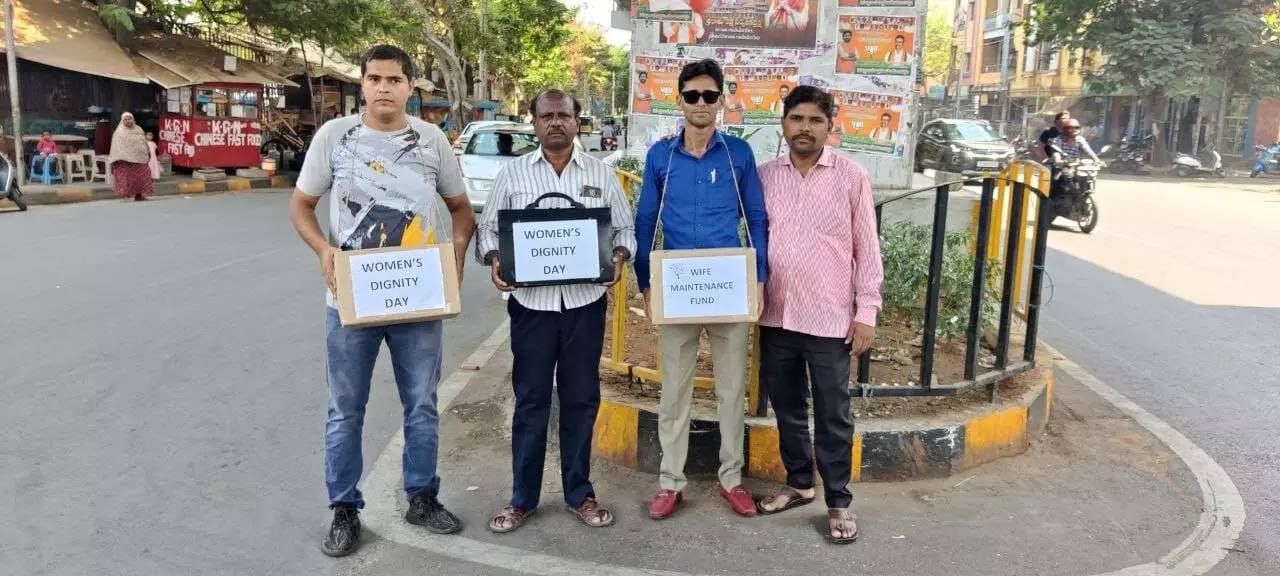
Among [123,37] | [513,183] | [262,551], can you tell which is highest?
[123,37]

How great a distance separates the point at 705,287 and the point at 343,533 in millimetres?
1551

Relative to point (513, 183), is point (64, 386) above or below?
below

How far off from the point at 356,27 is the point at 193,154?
4673 millimetres

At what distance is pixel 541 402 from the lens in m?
3.55

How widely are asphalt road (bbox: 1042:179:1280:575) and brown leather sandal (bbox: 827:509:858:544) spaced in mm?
1290

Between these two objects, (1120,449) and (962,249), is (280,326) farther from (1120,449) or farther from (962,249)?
(1120,449)

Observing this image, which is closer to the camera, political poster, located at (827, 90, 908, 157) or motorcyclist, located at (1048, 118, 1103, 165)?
political poster, located at (827, 90, 908, 157)

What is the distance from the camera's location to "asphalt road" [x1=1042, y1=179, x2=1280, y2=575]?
451 centimetres

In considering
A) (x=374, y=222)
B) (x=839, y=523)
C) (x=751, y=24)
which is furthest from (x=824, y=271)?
(x=751, y=24)

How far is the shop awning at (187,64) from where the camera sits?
18.3 m

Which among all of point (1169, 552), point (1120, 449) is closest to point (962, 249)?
point (1120, 449)

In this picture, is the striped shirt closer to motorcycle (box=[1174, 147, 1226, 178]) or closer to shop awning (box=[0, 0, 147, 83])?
shop awning (box=[0, 0, 147, 83])

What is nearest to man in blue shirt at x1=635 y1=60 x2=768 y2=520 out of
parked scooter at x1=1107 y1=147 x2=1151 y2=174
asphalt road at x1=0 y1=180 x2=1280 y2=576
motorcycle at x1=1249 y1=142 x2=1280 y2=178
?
asphalt road at x1=0 y1=180 x2=1280 y2=576

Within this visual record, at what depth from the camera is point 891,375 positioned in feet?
15.8
